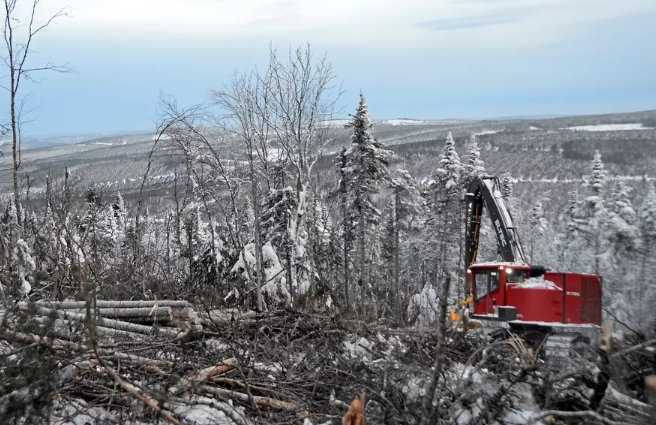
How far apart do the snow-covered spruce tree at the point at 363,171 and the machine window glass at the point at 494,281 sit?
15334 mm

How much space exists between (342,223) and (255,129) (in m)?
9.13

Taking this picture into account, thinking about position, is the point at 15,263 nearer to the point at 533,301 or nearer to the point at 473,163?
the point at 533,301

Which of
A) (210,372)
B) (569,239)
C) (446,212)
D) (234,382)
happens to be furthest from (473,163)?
(210,372)

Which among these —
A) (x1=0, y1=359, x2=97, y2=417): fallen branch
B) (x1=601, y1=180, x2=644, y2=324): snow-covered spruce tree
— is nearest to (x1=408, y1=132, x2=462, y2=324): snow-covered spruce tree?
(x1=601, y1=180, x2=644, y2=324): snow-covered spruce tree

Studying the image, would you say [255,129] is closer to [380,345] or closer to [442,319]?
[380,345]

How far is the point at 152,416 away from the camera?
4.16 m

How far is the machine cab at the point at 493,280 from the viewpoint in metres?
10.6

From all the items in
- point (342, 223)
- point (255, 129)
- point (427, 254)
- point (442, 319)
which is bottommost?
point (427, 254)

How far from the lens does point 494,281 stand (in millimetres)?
10961

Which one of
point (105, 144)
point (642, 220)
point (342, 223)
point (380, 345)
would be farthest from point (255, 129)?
point (105, 144)

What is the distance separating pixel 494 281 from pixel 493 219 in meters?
3.31

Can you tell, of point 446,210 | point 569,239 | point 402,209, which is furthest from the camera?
point 402,209

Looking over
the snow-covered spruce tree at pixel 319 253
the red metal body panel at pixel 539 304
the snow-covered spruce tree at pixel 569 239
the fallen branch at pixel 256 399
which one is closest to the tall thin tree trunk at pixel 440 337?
the fallen branch at pixel 256 399

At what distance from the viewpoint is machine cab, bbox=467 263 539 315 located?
10609 millimetres
